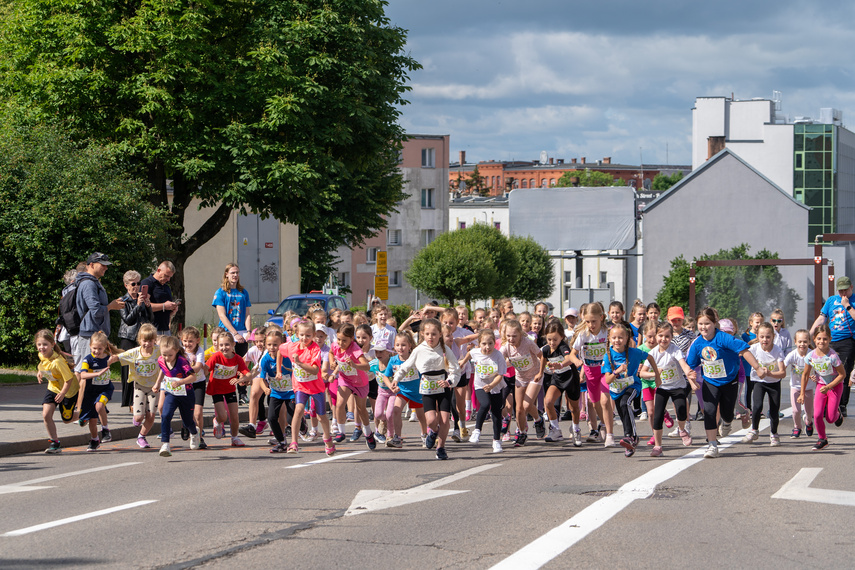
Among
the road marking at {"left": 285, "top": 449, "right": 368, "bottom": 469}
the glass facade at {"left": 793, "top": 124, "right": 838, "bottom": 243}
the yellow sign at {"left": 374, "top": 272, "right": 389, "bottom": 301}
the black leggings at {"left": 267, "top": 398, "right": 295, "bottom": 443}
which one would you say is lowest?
the road marking at {"left": 285, "top": 449, "right": 368, "bottom": 469}

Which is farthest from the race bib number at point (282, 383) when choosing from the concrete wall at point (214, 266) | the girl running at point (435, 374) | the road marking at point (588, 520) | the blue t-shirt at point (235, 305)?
the concrete wall at point (214, 266)

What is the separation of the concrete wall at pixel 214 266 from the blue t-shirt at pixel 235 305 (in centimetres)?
2140

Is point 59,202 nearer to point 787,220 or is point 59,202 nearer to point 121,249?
point 121,249

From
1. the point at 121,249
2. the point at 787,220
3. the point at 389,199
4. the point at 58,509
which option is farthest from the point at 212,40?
the point at 787,220

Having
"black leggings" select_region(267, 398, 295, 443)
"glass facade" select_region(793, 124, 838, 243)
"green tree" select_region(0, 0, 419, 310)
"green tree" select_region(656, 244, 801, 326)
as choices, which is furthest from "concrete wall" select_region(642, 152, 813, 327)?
"black leggings" select_region(267, 398, 295, 443)

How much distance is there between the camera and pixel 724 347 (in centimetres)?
1194

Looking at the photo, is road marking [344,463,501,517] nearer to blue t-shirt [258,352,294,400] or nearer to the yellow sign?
blue t-shirt [258,352,294,400]

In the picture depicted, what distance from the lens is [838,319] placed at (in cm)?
1541

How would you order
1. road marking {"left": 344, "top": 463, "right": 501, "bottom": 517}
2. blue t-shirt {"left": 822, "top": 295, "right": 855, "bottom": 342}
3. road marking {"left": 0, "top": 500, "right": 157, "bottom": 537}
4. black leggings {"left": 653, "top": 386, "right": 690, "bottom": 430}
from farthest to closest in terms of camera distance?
blue t-shirt {"left": 822, "top": 295, "right": 855, "bottom": 342} < black leggings {"left": 653, "top": 386, "right": 690, "bottom": 430} < road marking {"left": 344, "top": 463, "right": 501, "bottom": 517} < road marking {"left": 0, "top": 500, "right": 157, "bottom": 537}

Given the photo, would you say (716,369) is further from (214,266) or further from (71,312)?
(214,266)

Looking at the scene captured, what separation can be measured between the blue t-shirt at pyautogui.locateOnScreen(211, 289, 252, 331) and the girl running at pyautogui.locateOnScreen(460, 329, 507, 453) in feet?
12.8

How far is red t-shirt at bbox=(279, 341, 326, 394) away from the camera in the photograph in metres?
12.1

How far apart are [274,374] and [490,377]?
2468 millimetres

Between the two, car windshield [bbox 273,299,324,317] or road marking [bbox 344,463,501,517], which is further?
car windshield [bbox 273,299,324,317]
